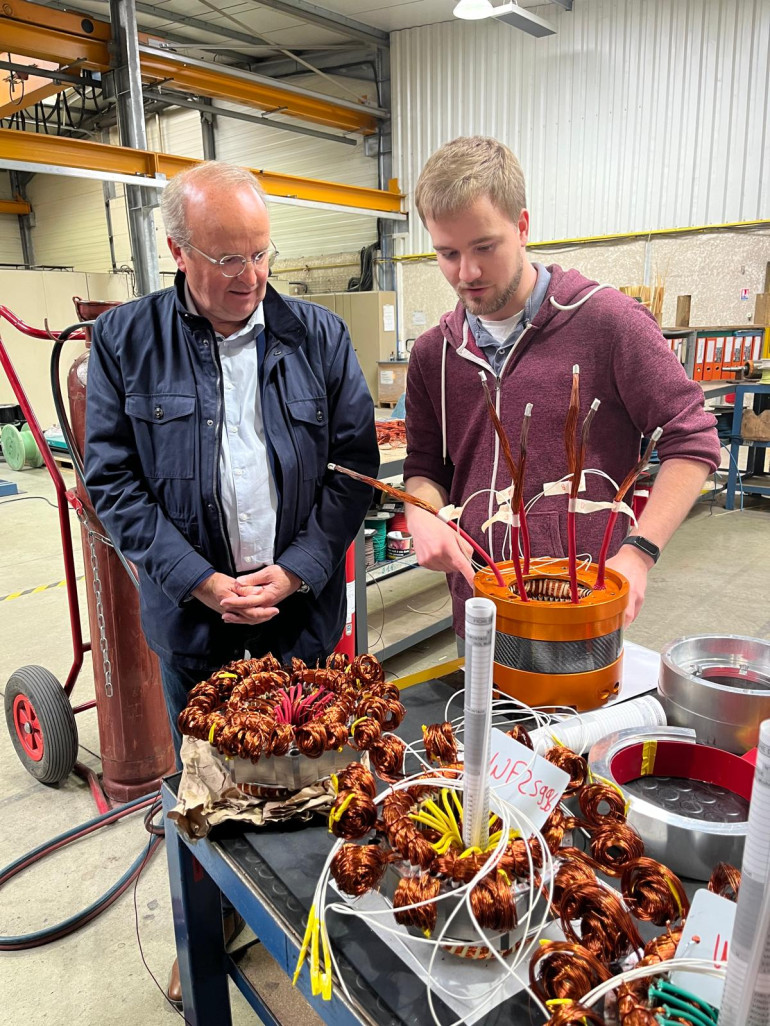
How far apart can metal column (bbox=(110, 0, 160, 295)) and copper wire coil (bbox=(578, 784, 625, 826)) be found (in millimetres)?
5917

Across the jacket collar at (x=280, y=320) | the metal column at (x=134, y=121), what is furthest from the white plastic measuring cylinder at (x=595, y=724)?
the metal column at (x=134, y=121)

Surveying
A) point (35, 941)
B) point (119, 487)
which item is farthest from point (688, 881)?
point (35, 941)

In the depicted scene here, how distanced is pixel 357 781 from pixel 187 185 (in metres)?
1.02

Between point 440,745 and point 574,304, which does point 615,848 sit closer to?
point 440,745

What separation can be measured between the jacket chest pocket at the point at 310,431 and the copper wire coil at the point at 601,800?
2.79 ft

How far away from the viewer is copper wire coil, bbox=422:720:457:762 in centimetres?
75

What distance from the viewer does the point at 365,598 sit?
249cm

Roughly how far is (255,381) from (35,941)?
1340 mm

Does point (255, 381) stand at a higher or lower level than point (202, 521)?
higher

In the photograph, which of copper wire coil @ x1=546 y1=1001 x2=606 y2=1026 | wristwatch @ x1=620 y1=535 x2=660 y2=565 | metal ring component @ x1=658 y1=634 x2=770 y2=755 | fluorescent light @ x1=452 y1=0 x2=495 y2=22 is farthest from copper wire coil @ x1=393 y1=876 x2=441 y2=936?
fluorescent light @ x1=452 y1=0 x2=495 y2=22

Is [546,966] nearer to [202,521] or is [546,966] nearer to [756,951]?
[756,951]

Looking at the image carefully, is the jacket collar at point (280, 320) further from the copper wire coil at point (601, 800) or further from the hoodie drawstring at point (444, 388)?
the copper wire coil at point (601, 800)

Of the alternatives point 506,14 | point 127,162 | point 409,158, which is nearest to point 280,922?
point 127,162

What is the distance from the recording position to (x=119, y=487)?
1330 millimetres
